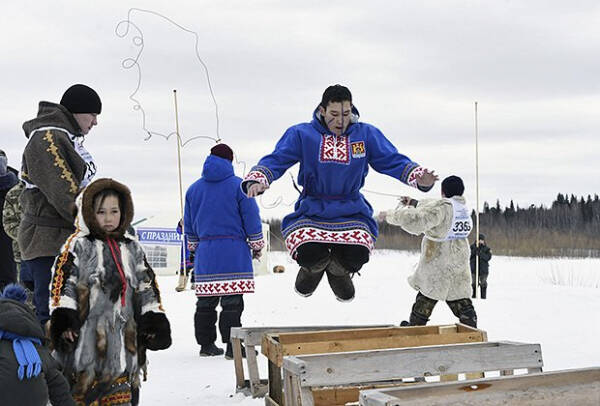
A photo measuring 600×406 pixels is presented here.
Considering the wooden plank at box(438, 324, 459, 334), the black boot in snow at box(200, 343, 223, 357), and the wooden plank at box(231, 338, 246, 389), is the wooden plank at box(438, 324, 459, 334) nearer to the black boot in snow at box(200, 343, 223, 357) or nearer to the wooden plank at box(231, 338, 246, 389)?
the wooden plank at box(231, 338, 246, 389)

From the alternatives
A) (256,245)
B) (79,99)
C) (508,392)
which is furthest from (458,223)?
(508,392)

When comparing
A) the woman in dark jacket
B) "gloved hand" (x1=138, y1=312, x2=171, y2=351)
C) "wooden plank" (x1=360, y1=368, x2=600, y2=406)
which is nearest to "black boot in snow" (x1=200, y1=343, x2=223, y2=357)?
"gloved hand" (x1=138, y1=312, x2=171, y2=351)

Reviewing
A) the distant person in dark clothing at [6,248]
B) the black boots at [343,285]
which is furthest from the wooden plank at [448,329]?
the distant person in dark clothing at [6,248]

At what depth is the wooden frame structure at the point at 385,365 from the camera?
3895mm

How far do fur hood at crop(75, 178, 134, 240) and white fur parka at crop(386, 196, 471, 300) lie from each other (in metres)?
3.83

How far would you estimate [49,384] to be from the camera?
11.6 ft

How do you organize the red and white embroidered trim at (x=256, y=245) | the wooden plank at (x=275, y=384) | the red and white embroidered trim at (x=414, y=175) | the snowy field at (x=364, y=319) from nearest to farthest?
the wooden plank at (x=275, y=384)
the red and white embroidered trim at (x=414, y=175)
the snowy field at (x=364, y=319)
the red and white embroidered trim at (x=256, y=245)

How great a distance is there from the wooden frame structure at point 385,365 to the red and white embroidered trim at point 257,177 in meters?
1.40

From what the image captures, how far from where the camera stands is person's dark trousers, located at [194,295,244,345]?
7.27 metres

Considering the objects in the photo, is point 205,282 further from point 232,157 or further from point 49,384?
point 49,384

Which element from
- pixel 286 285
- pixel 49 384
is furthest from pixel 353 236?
pixel 286 285

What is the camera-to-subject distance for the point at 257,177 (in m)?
5.05

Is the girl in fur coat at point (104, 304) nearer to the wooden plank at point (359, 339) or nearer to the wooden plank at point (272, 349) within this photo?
the wooden plank at point (272, 349)

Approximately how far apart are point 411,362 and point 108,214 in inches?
73.2
